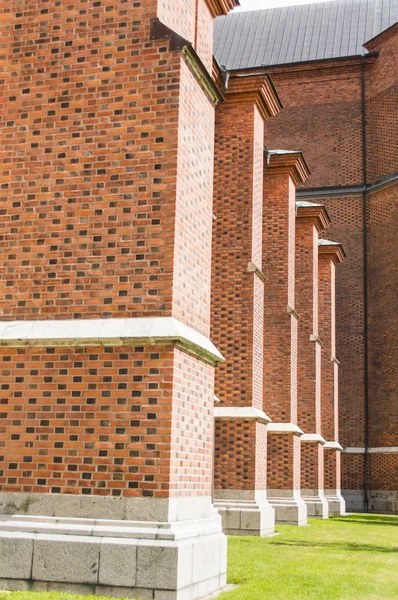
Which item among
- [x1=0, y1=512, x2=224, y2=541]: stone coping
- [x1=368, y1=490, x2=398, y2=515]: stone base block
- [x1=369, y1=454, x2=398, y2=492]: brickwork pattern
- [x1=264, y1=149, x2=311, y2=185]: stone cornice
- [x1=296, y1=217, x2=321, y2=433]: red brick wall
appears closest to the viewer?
[x1=0, y1=512, x2=224, y2=541]: stone coping

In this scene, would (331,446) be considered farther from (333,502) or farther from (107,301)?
(107,301)

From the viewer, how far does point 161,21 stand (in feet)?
26.0

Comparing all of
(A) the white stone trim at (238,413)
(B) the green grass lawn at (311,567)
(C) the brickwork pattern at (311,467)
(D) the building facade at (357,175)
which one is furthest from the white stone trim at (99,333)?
(D) the building facade at (357,175)

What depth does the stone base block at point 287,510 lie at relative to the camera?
17.0 m

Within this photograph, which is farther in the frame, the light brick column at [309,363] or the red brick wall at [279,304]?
the light brick column at [309,363]

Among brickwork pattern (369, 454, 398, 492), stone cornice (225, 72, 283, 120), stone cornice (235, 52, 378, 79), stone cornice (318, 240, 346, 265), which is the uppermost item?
stone cornice (235, 52, 378, 79)

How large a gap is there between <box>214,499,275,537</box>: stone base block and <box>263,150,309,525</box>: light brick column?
3.18 m

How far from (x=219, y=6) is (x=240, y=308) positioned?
18.0 feet

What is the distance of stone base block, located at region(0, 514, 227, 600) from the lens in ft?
21.3

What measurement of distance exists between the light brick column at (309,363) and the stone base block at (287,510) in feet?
10.2

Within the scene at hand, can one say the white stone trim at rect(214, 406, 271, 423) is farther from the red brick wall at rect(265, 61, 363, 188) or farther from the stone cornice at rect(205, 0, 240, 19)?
the red brick wall at rect(265, 61, 363, 188)

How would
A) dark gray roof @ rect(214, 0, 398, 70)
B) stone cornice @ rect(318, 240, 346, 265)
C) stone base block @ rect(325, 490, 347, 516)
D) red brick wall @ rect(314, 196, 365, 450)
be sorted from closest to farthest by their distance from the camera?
stone base block @ rect(325, 490, 347, 516)
stone cornice @ rect(318, 240, 346, 265)
red brick wall @ rect(314, 196, 365, 450)
dark gray roof @ rect(214, 0, 398, 70)

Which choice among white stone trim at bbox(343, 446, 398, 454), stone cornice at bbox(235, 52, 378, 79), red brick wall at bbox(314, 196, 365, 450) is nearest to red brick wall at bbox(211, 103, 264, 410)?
white stone trim at bbox(343, 446, 398, 454)

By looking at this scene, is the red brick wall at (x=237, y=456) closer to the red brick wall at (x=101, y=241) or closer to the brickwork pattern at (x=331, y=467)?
the red brick wall at (x=101, y=241)
